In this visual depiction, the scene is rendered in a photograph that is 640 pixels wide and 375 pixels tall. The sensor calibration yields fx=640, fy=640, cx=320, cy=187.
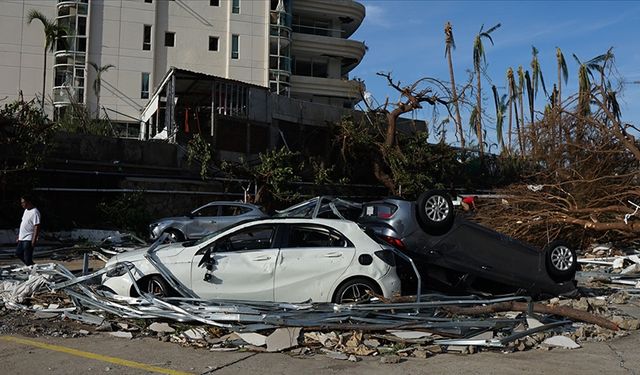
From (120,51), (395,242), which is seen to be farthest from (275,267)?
(120,51)

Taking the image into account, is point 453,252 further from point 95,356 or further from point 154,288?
point 95,356

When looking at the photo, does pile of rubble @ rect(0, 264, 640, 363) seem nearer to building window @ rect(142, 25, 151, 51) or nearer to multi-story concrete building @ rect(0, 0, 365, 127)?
multi-story concrete building @ rect(0, 0, 365, 127)

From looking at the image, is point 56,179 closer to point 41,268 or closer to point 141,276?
point 41,268

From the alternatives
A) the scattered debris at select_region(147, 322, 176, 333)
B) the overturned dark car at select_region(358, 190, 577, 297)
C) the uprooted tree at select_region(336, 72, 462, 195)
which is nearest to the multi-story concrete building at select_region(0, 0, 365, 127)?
the uprooted tree at select_region(336, 72, 462, 195)

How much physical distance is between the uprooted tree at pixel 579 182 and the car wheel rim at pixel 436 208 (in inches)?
250

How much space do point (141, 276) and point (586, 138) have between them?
527 inches

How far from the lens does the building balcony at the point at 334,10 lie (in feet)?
163

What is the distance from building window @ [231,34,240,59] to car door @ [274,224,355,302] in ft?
133

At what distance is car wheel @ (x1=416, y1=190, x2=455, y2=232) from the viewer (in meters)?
9.80

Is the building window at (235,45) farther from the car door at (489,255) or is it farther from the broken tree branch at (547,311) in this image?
the broken tree branch at (547,311)

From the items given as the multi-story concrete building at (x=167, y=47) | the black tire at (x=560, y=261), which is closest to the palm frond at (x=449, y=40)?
the multi-story concrete building at (x=167, y=47)

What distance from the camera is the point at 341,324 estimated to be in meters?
7.60

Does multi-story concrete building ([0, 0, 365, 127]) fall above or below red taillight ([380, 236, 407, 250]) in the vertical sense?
above

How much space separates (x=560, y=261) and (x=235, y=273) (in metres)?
5.56
